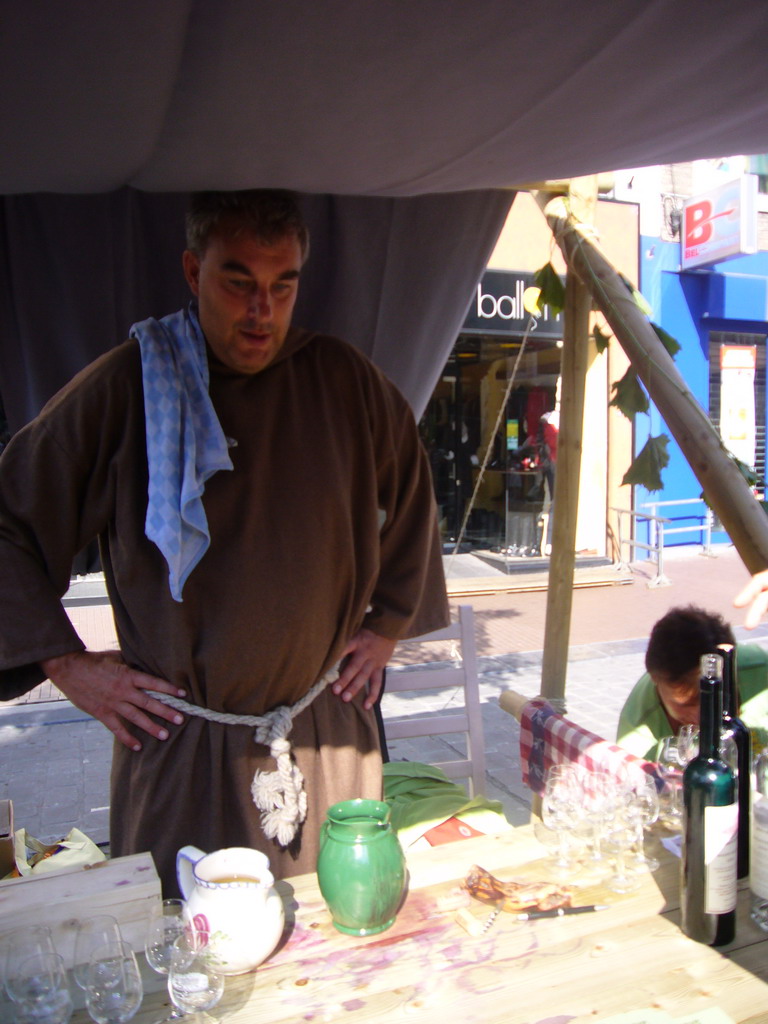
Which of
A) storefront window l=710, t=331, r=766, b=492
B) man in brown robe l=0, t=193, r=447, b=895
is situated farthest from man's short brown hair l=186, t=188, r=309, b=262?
storefront window l=710, t=331, r=766, b=492

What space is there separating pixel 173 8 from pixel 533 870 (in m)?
1.51

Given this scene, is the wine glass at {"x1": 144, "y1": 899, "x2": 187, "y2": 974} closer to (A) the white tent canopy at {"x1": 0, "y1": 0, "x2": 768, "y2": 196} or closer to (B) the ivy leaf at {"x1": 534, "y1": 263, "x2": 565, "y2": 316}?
(A) the white tent canopy at {"x1": 0, "y1": 0, "x2": 768, "y2": 196}

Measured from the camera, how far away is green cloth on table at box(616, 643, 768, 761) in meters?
2.54

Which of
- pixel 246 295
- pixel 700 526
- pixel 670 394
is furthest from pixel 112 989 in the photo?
pixel 700 526

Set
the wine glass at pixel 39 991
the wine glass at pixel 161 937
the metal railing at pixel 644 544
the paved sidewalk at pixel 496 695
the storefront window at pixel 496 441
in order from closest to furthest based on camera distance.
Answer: the wine glass at pixel 39 991
the wine glass at pixel 161 937
the paved sidewalk at pixel 496 695
the metal railing at pixel 644 544
the storefront window at pixel 496 441

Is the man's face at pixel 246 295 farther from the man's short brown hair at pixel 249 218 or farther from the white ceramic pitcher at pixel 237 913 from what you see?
the white ceramic pitcher at pixel 237 913

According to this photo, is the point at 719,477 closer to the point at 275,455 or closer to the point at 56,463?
the point at 275,455

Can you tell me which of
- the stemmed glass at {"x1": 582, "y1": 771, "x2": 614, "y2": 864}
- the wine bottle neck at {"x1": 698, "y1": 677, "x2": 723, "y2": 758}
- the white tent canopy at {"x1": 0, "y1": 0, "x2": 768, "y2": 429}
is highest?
the white tent canopy at {"x1": 0, "y1": 0, "x2": 768, "y2": 429}

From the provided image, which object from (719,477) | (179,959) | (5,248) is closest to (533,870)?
(179,959)

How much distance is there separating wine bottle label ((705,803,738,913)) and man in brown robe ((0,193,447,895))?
801 millimetres

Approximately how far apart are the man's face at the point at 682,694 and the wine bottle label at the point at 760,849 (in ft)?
3.51

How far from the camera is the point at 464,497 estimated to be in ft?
35.0

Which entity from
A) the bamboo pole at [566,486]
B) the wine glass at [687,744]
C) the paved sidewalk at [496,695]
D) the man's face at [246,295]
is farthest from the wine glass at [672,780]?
the paved sidewalk at [496,695]

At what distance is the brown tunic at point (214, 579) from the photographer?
5.40ft
